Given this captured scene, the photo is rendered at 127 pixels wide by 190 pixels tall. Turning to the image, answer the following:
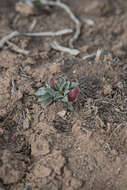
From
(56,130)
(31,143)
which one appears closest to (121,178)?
(56,130)

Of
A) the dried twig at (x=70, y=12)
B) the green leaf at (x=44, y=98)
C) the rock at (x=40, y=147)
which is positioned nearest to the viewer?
the rock at (x=40, y=147)

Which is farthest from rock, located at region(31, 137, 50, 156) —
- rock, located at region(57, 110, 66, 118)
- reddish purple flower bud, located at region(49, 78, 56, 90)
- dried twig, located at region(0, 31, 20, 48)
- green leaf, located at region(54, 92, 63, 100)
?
dried twig, located at region(0, 31, 20, 48)

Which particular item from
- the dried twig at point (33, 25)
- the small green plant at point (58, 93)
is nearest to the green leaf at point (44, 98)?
the small green plant at point (58, 93)

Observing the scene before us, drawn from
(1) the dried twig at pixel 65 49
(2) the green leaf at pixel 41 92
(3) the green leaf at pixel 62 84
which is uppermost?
(1) the dried twig at pixel 65 49

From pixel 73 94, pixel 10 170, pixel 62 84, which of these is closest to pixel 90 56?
pixel 62 84

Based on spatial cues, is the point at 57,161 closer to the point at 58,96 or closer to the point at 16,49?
the point at 58,96

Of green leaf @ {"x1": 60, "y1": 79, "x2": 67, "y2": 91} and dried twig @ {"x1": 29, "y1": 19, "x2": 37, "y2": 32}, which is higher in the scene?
dried twig @ {"x1": 29, "y1": 19, "x2": 37, "y2": 32}

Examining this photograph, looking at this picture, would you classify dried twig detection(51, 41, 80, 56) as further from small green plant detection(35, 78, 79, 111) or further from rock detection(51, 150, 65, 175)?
rock detection(51, 150, 65, 175)

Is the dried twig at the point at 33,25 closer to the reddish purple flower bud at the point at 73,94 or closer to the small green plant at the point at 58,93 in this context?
the small green plant at the point at 58,93
